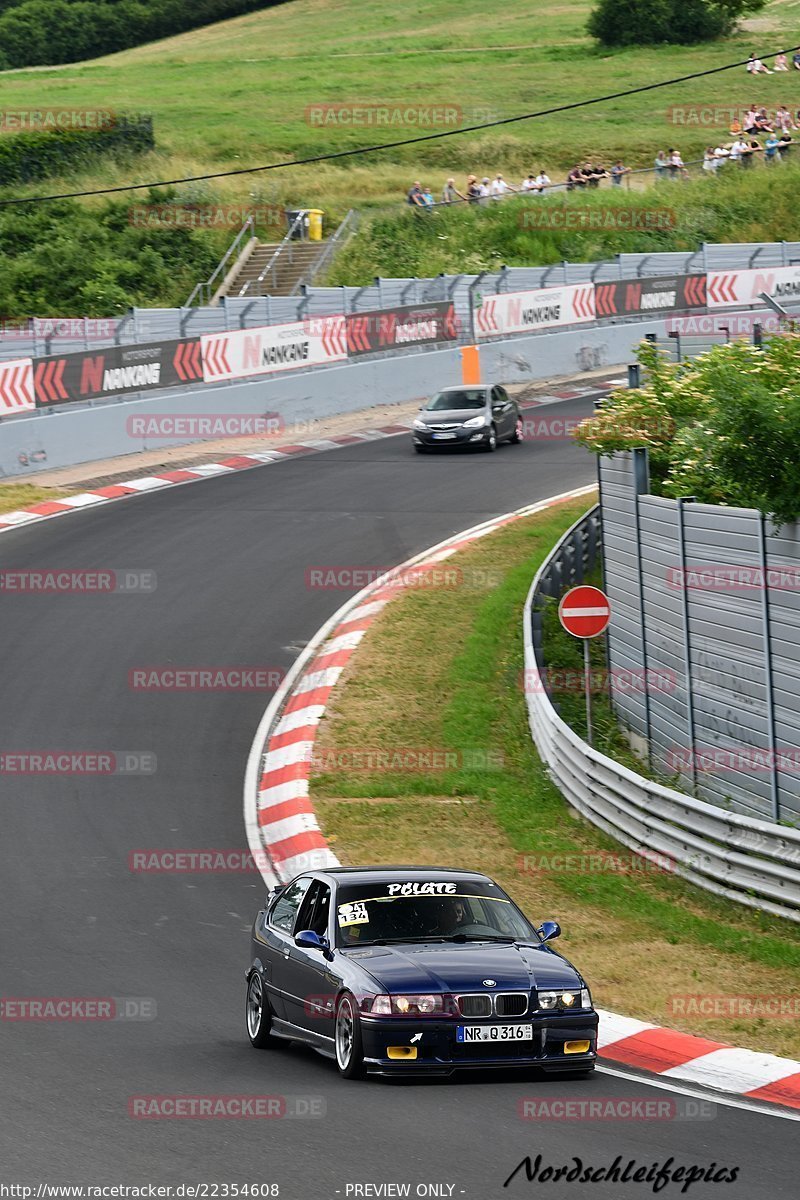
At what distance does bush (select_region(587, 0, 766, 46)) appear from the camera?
3757 inches

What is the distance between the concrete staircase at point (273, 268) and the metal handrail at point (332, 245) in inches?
Result: 6.3

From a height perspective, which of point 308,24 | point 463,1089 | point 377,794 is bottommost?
point 377,794

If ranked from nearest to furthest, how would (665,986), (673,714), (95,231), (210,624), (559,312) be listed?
(665,986) < (673,714) < (210,624) < (559,312) < (95,231)

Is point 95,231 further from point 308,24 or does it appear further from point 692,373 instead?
point 308,24

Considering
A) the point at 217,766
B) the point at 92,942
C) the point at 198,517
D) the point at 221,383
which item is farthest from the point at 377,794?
the point at 221,383

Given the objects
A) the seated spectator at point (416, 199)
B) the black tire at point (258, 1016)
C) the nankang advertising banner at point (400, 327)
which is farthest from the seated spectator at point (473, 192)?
the black tire at point (258, 1016)

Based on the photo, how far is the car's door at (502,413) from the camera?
34.0m

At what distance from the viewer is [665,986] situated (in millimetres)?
11812

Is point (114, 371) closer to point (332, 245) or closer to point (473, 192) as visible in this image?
point (332, 245)

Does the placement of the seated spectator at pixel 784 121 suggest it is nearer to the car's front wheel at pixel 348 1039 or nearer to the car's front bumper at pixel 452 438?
the car's front bumper at pixel 452 438

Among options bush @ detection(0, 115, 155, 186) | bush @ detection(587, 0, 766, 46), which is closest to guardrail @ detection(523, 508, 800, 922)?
bush @ detection(0, 115, 155, 186)

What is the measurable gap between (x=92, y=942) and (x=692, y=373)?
35.0ft

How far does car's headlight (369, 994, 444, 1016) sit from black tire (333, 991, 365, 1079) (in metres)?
0.15

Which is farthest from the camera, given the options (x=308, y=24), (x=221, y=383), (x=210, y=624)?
(x=308, y=24)
